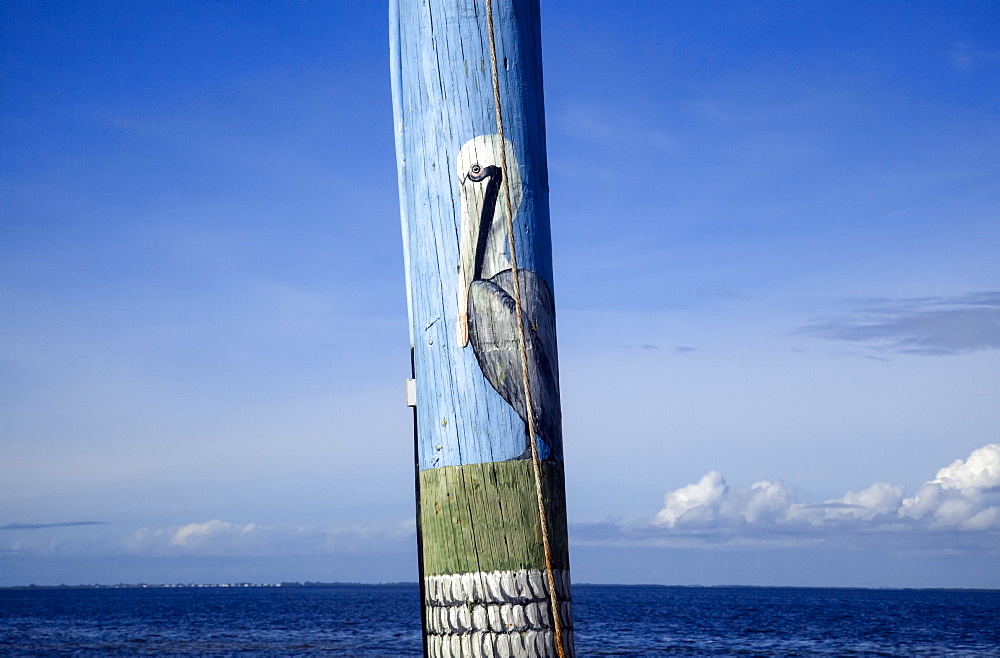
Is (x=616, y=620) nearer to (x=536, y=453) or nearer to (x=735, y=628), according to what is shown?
(x=735, y=628)

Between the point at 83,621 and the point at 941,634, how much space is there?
59.6 meters

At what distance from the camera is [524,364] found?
258 cm

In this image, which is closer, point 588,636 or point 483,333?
point 483,333

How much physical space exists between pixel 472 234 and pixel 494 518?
0.77 metres

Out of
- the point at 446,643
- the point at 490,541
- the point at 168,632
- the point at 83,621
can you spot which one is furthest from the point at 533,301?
the point at 83,621

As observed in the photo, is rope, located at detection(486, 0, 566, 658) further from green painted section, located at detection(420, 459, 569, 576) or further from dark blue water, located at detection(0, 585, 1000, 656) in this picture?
dark blue water, located at detection(0, 585, 1000, 656)

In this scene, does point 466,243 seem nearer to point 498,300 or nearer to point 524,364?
point 498,300

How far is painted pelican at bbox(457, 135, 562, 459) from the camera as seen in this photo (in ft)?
8.47

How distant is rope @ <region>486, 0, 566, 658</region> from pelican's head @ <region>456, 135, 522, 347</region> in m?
0.01

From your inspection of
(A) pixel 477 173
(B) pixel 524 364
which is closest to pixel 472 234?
(A) pixel 477 173

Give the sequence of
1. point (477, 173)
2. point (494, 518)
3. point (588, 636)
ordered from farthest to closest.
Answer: point (588, 636)
point (477, 173)
point (494, 518)

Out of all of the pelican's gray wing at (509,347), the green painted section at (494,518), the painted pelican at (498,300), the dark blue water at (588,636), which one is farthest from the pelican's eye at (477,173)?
the dark blue water at (588,636)

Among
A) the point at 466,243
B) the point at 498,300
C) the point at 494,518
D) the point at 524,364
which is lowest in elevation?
the point at 494,518

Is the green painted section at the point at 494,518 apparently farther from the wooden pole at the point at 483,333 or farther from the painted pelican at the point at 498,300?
the painted pelican at the point at 498,300
